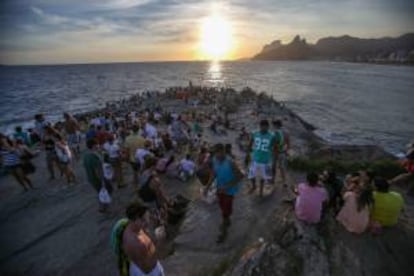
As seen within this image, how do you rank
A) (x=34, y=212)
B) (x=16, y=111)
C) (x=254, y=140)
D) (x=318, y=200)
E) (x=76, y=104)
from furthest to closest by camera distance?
(x=76, y=104)
(x=16, y=111)
(x=34, y=212)
(x=254, y=140)
(x=318, y=200)

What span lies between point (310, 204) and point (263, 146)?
7.54 ft

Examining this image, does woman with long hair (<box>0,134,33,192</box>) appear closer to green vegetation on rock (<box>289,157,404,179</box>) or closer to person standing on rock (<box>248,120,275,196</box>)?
person standing on rock (<box>248,120,275,196</box>)

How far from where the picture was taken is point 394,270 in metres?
4.74

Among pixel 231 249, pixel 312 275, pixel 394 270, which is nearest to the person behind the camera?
pixel 312 275

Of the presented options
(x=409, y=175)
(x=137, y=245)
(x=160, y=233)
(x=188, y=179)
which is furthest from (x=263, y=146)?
(x=409, y=175)

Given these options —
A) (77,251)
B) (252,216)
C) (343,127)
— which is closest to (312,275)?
(252,216)

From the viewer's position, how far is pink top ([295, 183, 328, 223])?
5.04m

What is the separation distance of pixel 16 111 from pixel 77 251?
4097cm

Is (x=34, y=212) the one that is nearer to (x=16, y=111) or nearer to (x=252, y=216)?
(x=252, y=216)

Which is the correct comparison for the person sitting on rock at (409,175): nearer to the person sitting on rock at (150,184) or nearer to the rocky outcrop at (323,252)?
the rocky outcrop at (323,252)

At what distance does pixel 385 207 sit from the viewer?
551 centimetres

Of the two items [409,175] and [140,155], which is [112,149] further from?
[409,175]

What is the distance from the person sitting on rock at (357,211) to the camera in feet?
17.3

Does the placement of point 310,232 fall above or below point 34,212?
above
